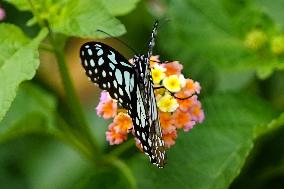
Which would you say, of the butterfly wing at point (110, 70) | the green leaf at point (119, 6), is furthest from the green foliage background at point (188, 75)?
the butterfly wing at point (110, 70)

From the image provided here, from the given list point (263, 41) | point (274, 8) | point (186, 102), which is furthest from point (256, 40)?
point (186, 102)

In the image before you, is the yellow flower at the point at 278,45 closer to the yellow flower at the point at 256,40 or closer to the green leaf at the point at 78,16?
the yellow flower at the point at 256,40

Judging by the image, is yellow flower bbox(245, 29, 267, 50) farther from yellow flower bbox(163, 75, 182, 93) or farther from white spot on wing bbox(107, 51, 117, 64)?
white spot on wing bbox(107, 51, 117, 64)

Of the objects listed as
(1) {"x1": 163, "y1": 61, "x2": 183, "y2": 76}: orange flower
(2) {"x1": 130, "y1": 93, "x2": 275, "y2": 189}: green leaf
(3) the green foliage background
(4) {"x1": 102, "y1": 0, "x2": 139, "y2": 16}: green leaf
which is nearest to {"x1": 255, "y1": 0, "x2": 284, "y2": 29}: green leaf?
(3) the green foliage background

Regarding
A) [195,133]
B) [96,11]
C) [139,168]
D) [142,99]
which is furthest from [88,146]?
[142,99]

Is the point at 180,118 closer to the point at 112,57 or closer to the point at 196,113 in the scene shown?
the point at 196,113
